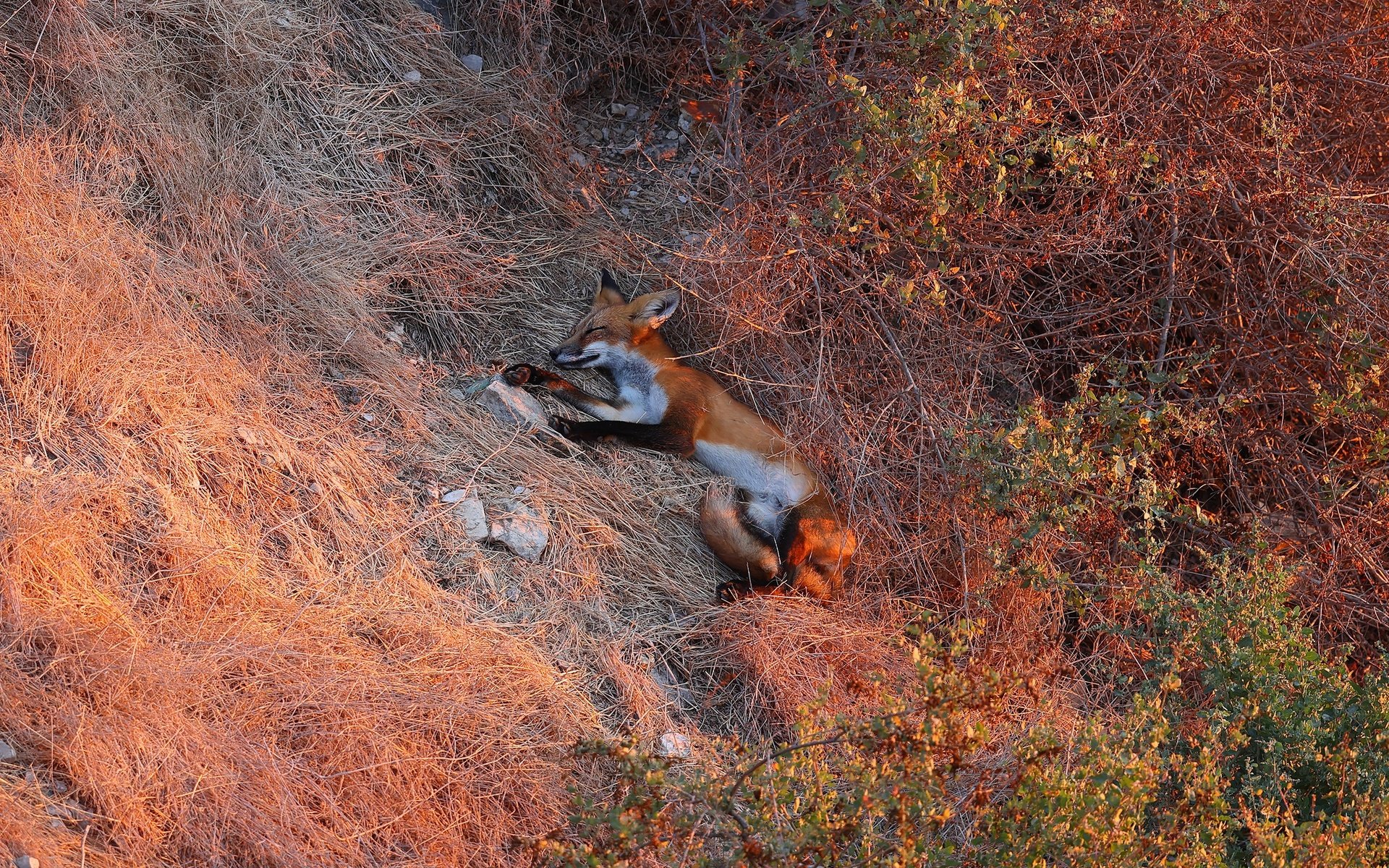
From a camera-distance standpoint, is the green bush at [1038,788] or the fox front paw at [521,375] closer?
the green bush at [1038,788]

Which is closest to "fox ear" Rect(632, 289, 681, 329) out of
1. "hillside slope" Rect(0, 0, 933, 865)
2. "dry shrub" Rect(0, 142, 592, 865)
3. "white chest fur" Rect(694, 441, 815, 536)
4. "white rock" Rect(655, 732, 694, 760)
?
"hillside slope" Rect(0, 0, 933, 865)

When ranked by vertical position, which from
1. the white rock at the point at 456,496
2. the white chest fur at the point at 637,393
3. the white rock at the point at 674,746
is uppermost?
the white rock at the point at 456,496

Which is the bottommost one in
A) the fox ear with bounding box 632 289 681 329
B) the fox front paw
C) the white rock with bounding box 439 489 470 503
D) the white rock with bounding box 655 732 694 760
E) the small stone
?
the white rock with bounding box 655 732 694 760

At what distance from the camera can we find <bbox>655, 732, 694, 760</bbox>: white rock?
4031mm

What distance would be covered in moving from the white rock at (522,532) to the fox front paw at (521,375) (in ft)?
2.93

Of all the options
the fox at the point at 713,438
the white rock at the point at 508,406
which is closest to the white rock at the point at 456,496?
the white rock at the point at 508,406

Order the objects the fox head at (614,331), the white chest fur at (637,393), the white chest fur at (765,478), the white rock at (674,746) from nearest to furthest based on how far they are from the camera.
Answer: the white rock at (674,746) → the white chest fur at (765,478) → the white chest fur at (637,393) → the fox head at (614,331)

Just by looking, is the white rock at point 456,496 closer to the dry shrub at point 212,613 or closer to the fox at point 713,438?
the dry shrub at point 212,613

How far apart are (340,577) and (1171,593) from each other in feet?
10.6

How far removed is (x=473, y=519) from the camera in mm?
4441

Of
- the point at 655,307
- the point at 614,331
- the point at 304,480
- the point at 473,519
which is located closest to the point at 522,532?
the point at 473,519

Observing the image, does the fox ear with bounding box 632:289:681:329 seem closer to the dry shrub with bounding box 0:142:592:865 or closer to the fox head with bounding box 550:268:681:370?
the fox head with bounding box 550:268:681:370

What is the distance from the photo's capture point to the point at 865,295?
512 centimetres

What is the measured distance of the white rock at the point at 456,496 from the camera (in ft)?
14.7
